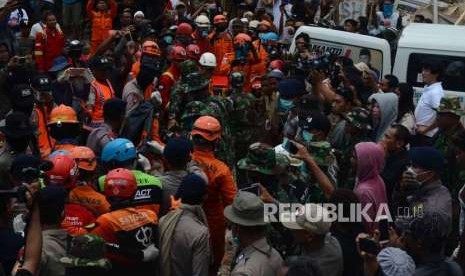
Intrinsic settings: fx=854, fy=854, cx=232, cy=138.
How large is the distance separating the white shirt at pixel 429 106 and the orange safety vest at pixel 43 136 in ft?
14.8

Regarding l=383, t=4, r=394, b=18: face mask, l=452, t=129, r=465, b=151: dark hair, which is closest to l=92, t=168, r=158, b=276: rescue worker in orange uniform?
l=452, t=129, r=465, b=151: dark hair

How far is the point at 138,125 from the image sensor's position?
848 cm

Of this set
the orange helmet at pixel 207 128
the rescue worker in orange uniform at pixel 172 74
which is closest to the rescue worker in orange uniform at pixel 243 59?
the rescue worker in orange uniform at pixel 172 74

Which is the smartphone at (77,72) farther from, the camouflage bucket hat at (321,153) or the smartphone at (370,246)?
the smartphone at (370,246)

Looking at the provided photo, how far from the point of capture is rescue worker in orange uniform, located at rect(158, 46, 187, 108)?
1004cm

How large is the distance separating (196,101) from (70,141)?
146 cm

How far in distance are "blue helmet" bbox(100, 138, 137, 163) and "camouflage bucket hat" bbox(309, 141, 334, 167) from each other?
56.8 inches

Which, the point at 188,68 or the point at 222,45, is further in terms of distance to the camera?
the point at 222,45

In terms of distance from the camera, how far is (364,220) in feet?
20.4

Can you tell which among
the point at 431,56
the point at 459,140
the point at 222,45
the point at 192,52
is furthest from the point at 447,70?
the point at 459,140

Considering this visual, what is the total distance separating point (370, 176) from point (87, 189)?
221cm

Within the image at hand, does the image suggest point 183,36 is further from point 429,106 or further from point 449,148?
point 449,148

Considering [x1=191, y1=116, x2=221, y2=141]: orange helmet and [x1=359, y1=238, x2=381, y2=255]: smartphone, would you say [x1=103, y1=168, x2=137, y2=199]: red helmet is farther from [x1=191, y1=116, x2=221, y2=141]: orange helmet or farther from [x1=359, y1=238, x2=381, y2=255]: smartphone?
[x1=359, y1=238, x2=381, y2=255]: smartphone

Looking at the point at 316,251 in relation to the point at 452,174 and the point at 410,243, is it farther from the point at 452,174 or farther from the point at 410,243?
the point at 452,174
